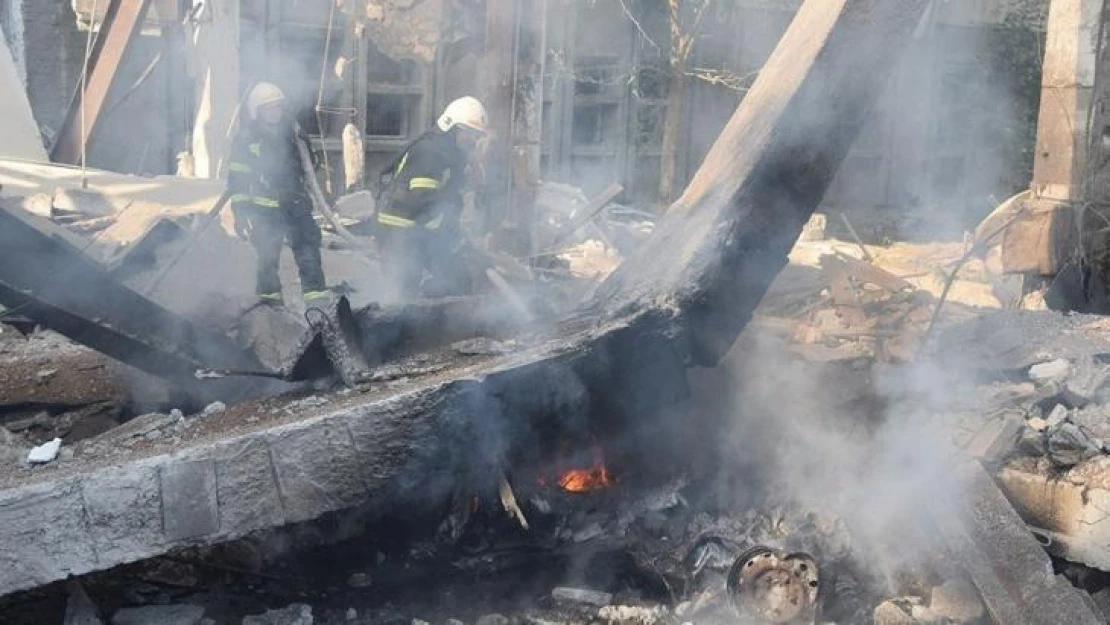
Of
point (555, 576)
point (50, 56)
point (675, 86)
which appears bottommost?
point (555, 576)

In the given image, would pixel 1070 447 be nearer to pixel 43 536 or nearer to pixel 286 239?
pixel 43 536

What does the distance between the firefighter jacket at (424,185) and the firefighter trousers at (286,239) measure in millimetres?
548

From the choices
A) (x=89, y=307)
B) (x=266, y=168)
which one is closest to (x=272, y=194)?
(x=266, y=168)

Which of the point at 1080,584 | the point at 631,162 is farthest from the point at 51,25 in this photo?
the point at 1080,584

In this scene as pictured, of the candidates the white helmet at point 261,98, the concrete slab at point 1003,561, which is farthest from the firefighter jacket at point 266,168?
the concrete slab at point 1003,561

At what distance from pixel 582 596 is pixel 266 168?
446 cm

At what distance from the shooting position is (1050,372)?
237 inches

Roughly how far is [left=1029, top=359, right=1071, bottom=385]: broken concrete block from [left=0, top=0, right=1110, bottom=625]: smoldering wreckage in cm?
2

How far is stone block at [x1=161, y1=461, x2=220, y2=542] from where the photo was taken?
4.14 meters

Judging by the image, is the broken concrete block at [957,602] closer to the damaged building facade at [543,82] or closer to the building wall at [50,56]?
the damaged building facade at [543,82]

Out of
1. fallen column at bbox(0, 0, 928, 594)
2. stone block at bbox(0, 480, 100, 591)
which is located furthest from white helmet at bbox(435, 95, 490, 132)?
stone block at bbox(0, 480, 100, 591)

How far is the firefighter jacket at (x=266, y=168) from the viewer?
8156 mm

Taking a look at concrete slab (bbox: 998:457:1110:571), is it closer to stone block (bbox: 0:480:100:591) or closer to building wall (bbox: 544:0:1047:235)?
stone block (bbox: 0:480:100:591)

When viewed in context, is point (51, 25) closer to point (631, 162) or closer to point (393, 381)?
point (631, 162)
